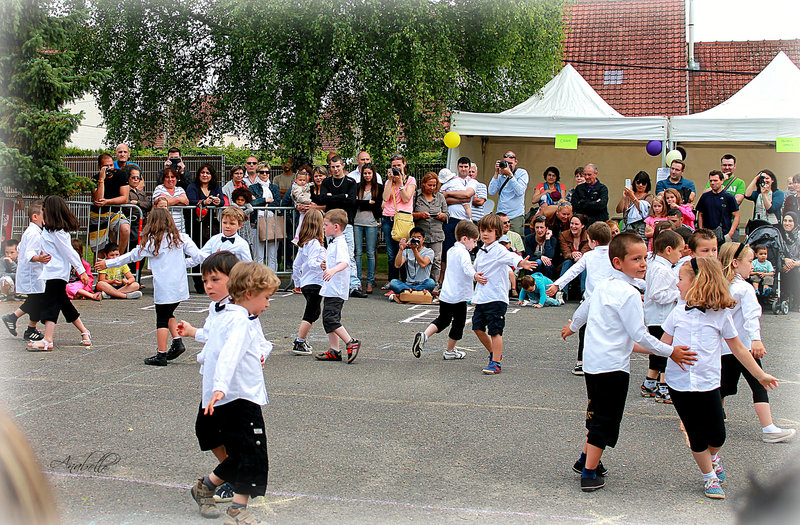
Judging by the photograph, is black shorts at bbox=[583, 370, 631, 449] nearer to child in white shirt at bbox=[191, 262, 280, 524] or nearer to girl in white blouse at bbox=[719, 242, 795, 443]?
girl in white blouse at bbox=[719, 242, 795, 443]

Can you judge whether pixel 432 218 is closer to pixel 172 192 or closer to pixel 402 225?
pixel 402 225

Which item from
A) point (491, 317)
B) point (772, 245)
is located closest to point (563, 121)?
point (772, 245)

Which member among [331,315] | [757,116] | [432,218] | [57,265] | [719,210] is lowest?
[331,315]

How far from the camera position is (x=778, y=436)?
19.5 feet

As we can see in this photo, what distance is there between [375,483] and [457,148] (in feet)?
38.7

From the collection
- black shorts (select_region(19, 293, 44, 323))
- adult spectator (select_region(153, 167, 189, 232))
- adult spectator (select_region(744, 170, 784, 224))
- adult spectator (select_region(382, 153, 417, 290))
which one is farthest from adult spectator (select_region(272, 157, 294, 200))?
adult spectator (select_region(744, 170, 784, 224))

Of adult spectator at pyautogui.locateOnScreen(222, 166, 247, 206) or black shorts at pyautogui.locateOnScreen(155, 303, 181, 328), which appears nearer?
black shorts at pyautogui.locateOnScreen(155, 303, 181, 328)

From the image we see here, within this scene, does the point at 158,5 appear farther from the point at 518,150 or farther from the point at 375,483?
the point at 375,483

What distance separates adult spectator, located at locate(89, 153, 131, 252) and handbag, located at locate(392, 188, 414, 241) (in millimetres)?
4279

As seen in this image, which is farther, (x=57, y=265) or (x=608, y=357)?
(x=57, y=265)

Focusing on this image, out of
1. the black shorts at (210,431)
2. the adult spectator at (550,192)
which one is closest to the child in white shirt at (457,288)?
the black shorts at (210,431)

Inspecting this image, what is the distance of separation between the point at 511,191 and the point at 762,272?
4.39 metres

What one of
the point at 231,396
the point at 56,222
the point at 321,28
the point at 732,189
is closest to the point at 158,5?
the point at 321,28

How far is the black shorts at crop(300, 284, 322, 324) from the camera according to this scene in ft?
29.2
